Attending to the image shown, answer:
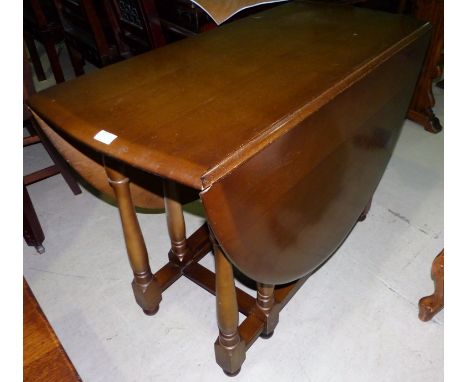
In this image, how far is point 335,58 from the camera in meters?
1.11

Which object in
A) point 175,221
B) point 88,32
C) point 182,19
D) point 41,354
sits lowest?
point 175,221

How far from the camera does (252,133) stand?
82 cm

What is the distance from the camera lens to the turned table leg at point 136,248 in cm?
111

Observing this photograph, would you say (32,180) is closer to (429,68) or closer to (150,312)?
(150,312)

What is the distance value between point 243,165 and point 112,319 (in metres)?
0.96

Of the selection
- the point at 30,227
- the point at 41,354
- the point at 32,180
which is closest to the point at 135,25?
the point at 32,180

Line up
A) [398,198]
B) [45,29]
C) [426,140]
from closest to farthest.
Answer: [398,198] → [426,140] → [45,29]

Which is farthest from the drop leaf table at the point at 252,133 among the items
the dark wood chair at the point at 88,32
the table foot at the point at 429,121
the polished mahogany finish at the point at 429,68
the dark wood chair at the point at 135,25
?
the dark wood chair at the point at 88,32

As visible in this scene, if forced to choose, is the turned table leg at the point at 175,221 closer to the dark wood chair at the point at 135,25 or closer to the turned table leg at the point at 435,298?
the turned table leg at the point at 435,298

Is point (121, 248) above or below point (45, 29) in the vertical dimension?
below

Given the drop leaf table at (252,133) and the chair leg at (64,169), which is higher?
the drop leaf table at (252,133)

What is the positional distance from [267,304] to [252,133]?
25.9 inches

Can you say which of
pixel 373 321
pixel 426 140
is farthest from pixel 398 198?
pixel 373 321

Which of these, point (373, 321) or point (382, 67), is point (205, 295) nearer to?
point (373, 321)
